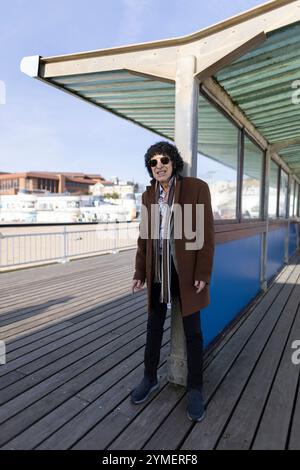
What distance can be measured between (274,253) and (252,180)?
96.7 inches

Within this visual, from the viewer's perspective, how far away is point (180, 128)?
96.8 inches

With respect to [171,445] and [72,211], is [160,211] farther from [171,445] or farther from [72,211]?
[72,211]

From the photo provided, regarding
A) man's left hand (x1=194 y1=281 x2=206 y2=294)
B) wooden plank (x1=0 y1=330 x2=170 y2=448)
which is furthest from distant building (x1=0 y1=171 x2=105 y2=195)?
man's left hand (x1=194 y1=281 x2=206 y2=294)

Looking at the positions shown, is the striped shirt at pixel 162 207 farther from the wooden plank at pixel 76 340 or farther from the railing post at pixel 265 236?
the railing post at pixel 265 236

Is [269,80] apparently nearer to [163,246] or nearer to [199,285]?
[163,246]

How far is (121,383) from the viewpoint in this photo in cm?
250

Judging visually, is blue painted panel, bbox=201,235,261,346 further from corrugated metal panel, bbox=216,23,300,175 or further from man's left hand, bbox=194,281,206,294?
corrugated metal panel, bbox=216,23,300,175

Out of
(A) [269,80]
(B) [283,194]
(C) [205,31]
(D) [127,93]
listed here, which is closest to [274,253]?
(B) [283,194]

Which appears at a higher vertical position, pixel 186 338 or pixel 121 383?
pixel 186 338

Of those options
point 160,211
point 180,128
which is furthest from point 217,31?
point 160,211

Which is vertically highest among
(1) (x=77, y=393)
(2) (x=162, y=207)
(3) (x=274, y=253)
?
(2) (x=162, y=207)

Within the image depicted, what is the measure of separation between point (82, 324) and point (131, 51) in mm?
2926

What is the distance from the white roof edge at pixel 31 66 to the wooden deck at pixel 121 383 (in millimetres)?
2701
